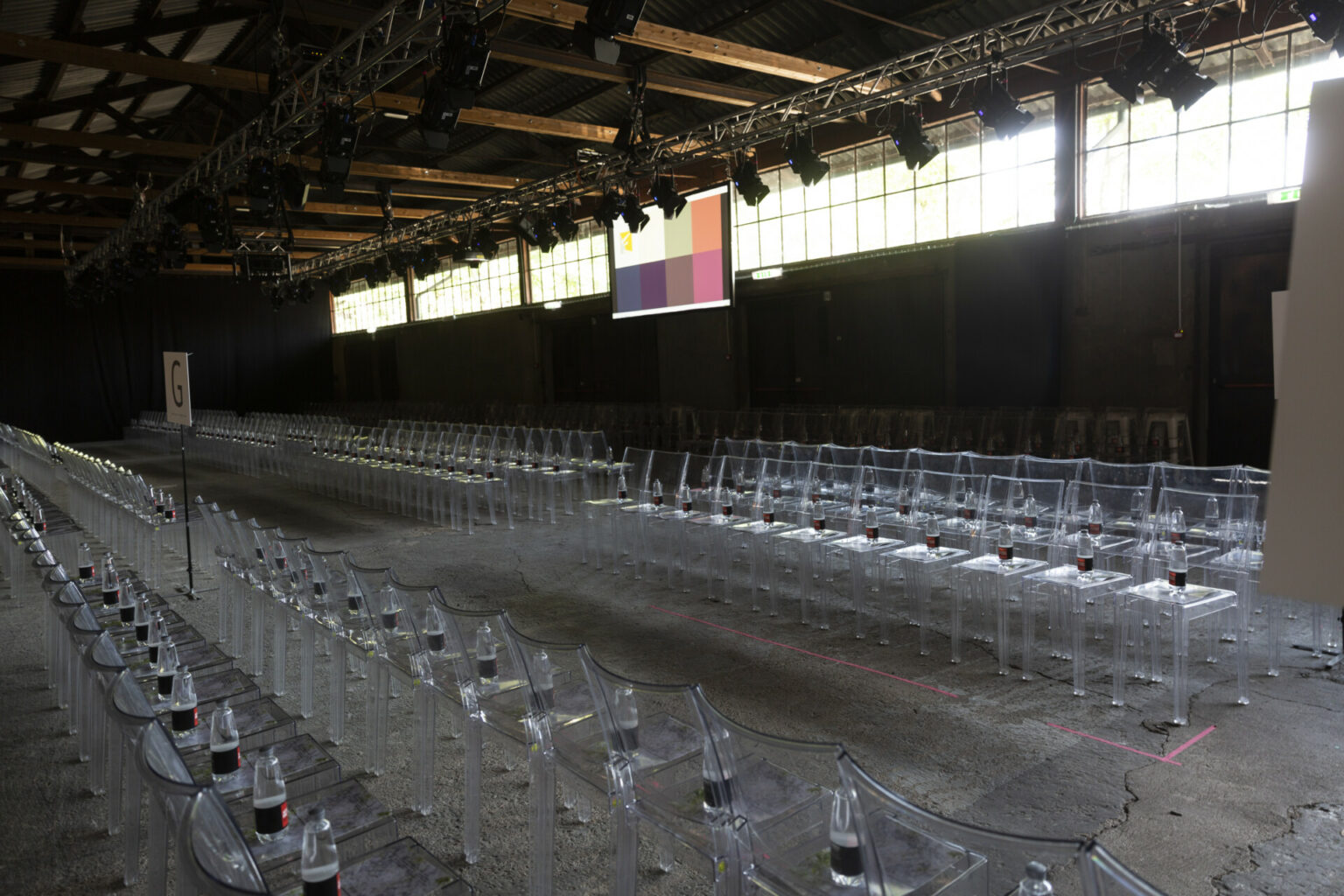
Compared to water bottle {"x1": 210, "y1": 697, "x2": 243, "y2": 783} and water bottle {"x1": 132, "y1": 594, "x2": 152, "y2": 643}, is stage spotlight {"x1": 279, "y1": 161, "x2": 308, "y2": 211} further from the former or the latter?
water bottle {"x1": 210, "y1": 697, "x2": 243, "y2": 783}

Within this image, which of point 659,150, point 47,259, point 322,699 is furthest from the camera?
point 47,259

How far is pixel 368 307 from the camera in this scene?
26938 millimetres

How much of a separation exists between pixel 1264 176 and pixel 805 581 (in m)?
6.94

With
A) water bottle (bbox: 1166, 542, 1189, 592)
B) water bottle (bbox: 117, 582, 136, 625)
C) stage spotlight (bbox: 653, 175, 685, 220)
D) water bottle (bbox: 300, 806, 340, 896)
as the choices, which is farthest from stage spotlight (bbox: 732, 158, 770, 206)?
water bottle (bbox: 300, 806, 340, 896)

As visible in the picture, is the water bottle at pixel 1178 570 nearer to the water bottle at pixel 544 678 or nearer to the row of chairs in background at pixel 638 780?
the row of chairs in background at pixel 638 780

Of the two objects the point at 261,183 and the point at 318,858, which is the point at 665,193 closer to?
the point at 261,183

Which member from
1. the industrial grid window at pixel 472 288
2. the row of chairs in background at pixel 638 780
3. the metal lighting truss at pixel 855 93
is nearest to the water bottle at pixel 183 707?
the row of chairs in background at pixel 638 780

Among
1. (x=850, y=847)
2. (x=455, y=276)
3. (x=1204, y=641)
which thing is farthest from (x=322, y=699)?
(x=455, y=276)

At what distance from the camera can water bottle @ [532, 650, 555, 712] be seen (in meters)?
3.00

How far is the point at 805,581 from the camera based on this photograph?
19.4ft

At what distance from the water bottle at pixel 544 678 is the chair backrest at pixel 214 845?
46.1 inches

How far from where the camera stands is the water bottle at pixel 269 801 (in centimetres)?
239

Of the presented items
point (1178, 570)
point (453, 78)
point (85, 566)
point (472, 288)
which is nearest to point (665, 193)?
point (453, 78)

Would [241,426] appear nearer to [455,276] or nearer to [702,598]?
[455,276]
